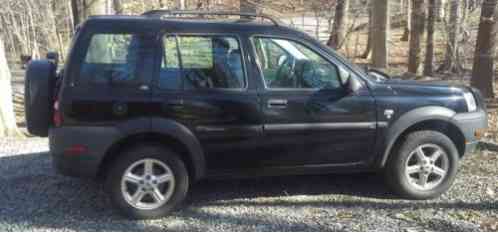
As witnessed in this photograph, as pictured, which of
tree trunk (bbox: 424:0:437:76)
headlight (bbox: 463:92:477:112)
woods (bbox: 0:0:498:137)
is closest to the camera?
headlight (bbox: 463:92:477:112)

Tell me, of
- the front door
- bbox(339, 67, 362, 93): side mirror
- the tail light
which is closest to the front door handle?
the front door

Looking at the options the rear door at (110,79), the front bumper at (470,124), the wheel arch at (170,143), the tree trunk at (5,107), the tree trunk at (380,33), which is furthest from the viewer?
the tree trunk at (380,33)

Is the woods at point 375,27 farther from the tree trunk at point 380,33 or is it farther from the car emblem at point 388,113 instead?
the car emblem at point 388,113

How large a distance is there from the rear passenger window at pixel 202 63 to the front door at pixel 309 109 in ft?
0.81

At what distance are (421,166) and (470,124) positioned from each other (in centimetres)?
65

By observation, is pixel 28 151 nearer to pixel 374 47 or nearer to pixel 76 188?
pixel 76 188

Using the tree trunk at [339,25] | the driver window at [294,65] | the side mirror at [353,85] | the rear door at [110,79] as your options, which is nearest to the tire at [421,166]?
the side mirror at [353,85]

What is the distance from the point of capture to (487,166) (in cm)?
640

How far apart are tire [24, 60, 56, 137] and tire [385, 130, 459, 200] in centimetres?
327

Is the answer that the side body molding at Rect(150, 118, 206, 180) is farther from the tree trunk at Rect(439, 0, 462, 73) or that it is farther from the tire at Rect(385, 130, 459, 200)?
the tree trunk at Rect(439, 0, 462, 73)

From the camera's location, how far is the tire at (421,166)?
16.6 ft

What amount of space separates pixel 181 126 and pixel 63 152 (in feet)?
3.37

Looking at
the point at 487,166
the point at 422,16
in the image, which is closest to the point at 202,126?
the point at 487,166

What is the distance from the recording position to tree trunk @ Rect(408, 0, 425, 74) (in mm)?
15405
